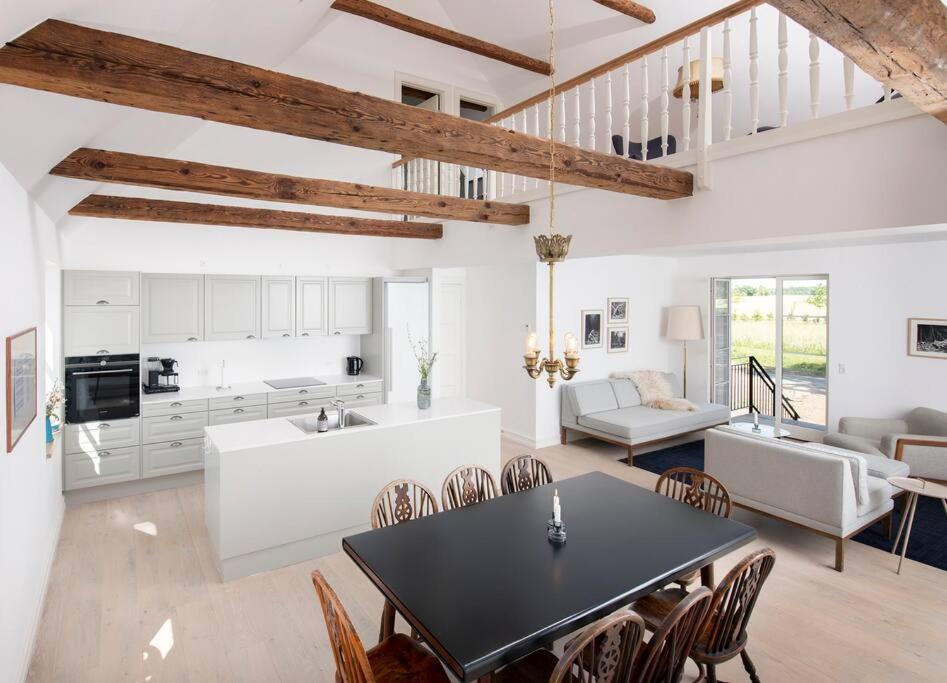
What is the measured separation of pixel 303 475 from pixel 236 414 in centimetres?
211

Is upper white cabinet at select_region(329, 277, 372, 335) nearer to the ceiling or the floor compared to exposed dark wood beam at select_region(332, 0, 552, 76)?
nearer to the floor

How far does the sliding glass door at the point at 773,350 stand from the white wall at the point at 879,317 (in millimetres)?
173

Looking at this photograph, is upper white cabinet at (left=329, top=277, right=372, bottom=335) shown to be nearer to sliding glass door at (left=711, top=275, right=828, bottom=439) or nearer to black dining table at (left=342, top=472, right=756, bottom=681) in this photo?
black dining table at (left=342, top=472, right=756, bottom=681)

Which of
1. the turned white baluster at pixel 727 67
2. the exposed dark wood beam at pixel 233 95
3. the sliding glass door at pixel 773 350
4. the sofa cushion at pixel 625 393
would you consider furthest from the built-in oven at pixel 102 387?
the sliding glass door at pixel 773 350

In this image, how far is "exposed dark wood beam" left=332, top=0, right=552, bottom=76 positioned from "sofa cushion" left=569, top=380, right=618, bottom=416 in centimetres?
425

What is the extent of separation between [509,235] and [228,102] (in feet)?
12.1

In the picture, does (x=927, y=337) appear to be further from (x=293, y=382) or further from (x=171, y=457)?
(x=171, y=457)

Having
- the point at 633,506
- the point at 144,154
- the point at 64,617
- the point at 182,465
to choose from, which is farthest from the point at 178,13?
the point at 182,465

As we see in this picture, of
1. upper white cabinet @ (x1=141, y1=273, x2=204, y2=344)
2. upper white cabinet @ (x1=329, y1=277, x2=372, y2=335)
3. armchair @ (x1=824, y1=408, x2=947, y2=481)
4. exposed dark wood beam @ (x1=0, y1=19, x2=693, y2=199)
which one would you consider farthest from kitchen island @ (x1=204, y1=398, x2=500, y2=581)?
armchair @ (x1=824, y1=408, x2=947, y2=481)

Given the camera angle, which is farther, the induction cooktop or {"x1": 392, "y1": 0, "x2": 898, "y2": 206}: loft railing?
the induction cooktop

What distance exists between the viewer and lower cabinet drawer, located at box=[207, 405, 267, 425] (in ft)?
17.5

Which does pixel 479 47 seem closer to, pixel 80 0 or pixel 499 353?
pixel 499 353

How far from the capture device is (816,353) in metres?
6.66

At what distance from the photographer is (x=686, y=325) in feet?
24.7
